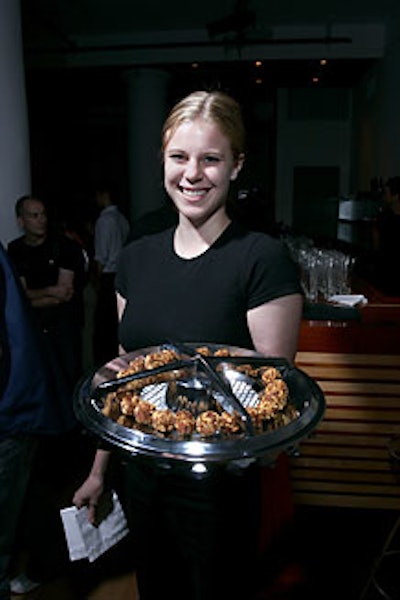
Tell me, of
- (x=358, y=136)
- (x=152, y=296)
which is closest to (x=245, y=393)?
(x=152, y=296)

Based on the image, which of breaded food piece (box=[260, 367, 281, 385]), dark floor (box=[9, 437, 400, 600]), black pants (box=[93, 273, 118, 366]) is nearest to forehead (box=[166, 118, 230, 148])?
breaded food piece (box=[260, 367, 281, 385])

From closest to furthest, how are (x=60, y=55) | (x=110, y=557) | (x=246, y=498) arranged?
(x=246, y=498), (x=110, y=557), (x=60, y=55)

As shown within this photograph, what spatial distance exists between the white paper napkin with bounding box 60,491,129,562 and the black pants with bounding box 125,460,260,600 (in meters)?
0.08

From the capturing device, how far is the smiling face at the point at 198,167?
1.03 m

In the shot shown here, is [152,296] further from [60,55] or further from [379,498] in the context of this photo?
[60,55]

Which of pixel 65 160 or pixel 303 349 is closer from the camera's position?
pixel 303 349

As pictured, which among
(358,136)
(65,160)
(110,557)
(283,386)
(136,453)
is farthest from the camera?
(65,160)

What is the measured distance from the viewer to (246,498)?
1.07 metres

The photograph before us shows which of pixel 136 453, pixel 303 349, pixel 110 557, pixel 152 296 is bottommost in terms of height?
pixel 110 557

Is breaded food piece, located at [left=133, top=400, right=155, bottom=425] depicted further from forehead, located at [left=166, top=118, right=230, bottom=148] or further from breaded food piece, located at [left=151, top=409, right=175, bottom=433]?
forehead, located at [left=166, top=118, right=230, bottom=148]

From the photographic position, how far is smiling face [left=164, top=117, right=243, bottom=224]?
1.03 metres

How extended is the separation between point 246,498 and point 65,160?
30.7 feet

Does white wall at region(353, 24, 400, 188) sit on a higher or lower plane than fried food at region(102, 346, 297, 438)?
higher

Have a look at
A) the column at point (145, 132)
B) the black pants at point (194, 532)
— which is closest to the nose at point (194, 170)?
the black pants at point (194, 532)
